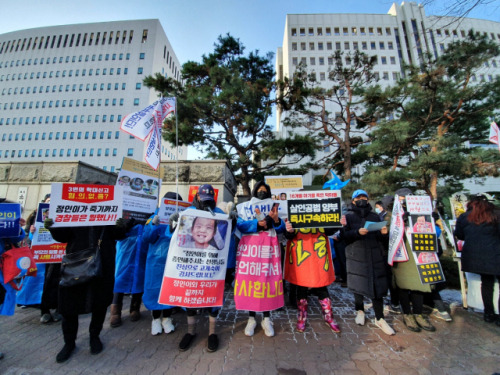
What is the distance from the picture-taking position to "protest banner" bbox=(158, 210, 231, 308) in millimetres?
2760

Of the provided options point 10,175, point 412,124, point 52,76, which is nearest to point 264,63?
point 412,124

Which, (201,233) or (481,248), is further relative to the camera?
(481,248)

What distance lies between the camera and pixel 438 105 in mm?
11477

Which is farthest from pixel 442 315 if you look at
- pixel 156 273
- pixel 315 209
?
pixel 156 273

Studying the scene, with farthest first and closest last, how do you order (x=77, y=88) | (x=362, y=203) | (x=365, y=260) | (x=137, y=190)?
(x=77, y=88)
(x=137, y=190)
(x=362, y=203)
(x=365, y=260)

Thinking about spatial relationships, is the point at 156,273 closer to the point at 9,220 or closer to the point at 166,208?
the point at 166,208

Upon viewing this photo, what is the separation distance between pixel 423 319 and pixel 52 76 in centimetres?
7289

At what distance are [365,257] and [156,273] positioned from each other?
3.08m

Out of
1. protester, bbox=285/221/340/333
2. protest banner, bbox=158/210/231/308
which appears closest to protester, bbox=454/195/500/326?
protester, bbox=285/221/340/333

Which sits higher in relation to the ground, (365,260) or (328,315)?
(365,260)

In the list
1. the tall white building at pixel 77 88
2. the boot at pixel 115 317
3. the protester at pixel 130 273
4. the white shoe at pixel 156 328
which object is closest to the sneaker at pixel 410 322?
the white shoe at pixel 156 328

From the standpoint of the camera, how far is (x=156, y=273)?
3.29m

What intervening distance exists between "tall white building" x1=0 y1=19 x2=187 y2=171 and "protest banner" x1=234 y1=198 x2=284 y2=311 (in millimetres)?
46597

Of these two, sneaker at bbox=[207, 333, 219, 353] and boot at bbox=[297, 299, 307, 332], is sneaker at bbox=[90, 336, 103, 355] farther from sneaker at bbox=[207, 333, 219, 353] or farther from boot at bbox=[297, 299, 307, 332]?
boot at bbox=[297, 299, 307, 332]
